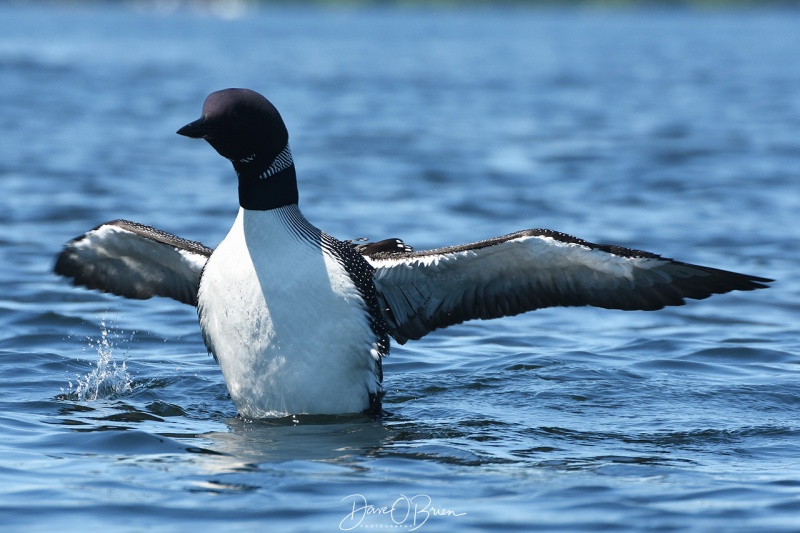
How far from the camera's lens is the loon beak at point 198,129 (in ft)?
21.9

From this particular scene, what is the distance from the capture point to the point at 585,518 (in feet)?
18.4

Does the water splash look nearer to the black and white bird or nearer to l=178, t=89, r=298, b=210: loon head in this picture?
the black and white bird

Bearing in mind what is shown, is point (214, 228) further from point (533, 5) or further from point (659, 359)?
point (533, 5)

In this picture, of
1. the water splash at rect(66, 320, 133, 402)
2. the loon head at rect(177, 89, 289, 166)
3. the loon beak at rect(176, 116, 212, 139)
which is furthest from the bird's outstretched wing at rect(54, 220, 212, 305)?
the loon beak at rect(176, 116, 212, 139)

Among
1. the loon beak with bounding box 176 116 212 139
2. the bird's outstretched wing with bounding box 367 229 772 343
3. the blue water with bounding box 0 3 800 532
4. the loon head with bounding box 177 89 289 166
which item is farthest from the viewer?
the bird's outstretched wing with bounding box 367 229 772 343

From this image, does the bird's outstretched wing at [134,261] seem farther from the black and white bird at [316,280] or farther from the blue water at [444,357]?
the blue water at [444,357]

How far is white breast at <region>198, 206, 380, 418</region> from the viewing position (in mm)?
6961

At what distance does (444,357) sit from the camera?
9.51 metres

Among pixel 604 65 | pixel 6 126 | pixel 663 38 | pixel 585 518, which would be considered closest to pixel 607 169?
pixel 6 126

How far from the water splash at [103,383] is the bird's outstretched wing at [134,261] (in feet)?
1.66

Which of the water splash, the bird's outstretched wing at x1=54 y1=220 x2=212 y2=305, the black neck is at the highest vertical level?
the black neck

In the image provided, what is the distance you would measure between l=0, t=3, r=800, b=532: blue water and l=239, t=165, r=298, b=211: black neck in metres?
1.31

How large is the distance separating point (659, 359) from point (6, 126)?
16.5 meters

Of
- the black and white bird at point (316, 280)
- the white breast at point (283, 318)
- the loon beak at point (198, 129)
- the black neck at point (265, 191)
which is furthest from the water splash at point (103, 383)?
the loon beak at point (198, 129)
